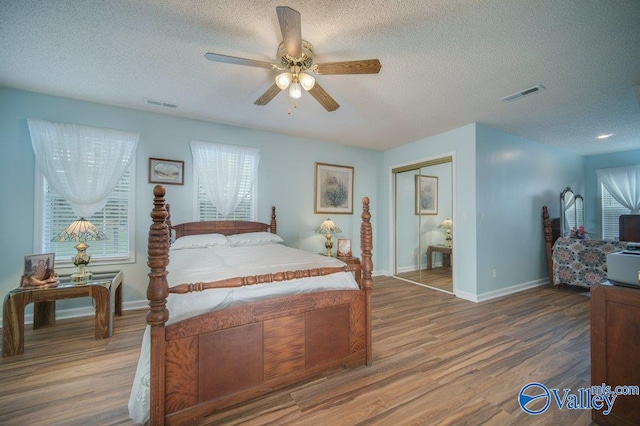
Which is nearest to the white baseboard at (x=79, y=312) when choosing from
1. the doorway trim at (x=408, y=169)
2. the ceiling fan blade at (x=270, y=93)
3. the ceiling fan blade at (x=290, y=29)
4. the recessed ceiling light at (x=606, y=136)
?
the ceiling fan blade at (x=270, y=93)

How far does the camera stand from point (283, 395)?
1.71 meters

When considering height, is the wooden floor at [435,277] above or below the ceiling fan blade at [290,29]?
below

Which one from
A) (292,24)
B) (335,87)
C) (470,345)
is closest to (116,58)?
(292,24)

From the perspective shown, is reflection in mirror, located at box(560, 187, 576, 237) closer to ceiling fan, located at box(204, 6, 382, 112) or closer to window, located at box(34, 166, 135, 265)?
ceiling fan, located at box(204, 6, 382, 112)

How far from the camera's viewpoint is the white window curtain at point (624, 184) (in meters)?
4.98

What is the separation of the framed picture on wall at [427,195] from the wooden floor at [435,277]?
119 cm

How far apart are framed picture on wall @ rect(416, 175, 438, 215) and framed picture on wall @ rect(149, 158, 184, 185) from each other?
4.19 meters

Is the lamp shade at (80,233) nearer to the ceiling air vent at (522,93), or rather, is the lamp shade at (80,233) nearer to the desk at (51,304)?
the desk at (51,304)

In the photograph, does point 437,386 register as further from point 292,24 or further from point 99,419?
point 292,24

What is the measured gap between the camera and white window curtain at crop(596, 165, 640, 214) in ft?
16.4

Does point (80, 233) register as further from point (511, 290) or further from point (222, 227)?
point (511, 290)

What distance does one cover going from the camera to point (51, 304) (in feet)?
9.16

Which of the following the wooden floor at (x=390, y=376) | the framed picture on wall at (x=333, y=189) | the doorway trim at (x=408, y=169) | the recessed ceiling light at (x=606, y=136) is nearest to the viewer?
the wooden floor at (x=390, y=376)

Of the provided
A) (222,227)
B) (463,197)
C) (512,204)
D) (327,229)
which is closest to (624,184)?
(512,204)
